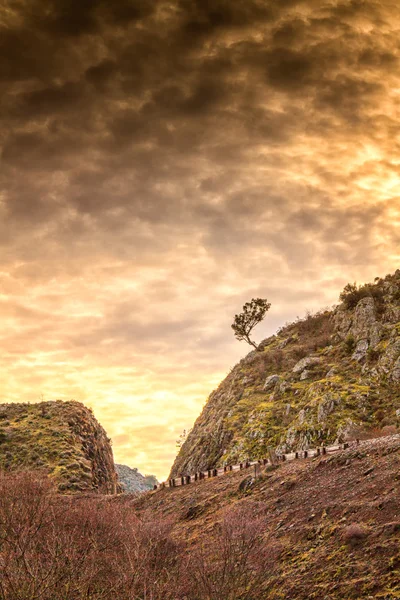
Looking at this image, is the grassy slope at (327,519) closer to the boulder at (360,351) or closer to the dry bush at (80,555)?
the dry bush at (80,555)

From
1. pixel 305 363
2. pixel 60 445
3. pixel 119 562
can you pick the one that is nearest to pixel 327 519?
pixel 119 562

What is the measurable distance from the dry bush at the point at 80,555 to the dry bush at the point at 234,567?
103 centimetres

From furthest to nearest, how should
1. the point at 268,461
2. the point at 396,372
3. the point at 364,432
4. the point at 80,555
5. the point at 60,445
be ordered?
1. the point at 60,445
2. the point at 396,372
3. the point at 364,432
4. the point at 268,461
5. the point at 80,555

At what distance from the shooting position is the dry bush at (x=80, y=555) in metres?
15.9

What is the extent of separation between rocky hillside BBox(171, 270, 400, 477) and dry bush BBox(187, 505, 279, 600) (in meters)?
25.5

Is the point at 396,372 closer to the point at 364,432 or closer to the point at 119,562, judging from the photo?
the point at 364,432

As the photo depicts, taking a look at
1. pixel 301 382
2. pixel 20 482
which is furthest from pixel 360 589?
pixel 301 382

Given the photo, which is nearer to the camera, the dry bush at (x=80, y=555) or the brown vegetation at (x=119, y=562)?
the dry bush at (x=80, y=555)

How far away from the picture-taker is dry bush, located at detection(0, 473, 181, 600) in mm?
15898

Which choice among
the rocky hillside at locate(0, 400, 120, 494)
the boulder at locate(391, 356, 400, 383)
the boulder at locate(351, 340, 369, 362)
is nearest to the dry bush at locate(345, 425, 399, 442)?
the boulder at locate(391, 356, 400, 383)

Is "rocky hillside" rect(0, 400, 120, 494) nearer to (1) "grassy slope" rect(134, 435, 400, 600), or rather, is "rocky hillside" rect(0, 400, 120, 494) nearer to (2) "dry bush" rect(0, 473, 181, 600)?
(2) "dry bush" rect(0, 473, 181, 600)

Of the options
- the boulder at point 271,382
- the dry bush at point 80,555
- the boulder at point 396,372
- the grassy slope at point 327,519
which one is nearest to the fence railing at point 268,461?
the grassy slope at point 327,519

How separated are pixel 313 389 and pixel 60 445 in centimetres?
3748

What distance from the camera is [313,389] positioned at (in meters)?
55.8
